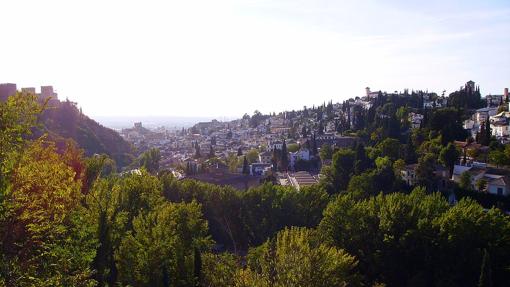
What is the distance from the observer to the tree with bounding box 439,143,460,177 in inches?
1342

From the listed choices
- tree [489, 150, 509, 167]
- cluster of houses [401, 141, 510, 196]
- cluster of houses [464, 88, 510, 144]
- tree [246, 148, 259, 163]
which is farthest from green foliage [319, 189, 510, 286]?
tree [246, 148, 259, 163]

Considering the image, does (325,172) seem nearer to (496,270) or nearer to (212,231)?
(212,231)

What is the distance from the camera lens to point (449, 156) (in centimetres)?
3416

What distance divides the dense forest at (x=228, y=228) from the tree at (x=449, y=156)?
83 mm

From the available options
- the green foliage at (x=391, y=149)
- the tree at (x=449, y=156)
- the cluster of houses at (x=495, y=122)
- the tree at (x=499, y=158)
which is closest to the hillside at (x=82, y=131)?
the green foliage at (x=391, y=149)

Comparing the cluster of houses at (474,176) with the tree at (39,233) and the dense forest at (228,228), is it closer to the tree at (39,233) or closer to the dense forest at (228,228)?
the dense forest at (228,228)

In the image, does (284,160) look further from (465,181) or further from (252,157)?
(465,181)

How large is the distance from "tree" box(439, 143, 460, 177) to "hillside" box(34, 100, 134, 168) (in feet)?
129

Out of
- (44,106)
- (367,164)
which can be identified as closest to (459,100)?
(367,164)

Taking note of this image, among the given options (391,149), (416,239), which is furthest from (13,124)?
(391,149)

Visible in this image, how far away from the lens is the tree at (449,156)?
34.1m

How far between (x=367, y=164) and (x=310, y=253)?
82.1 feet

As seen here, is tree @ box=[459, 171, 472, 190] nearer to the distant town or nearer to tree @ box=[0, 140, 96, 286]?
the distant town

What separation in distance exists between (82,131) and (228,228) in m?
41.2
